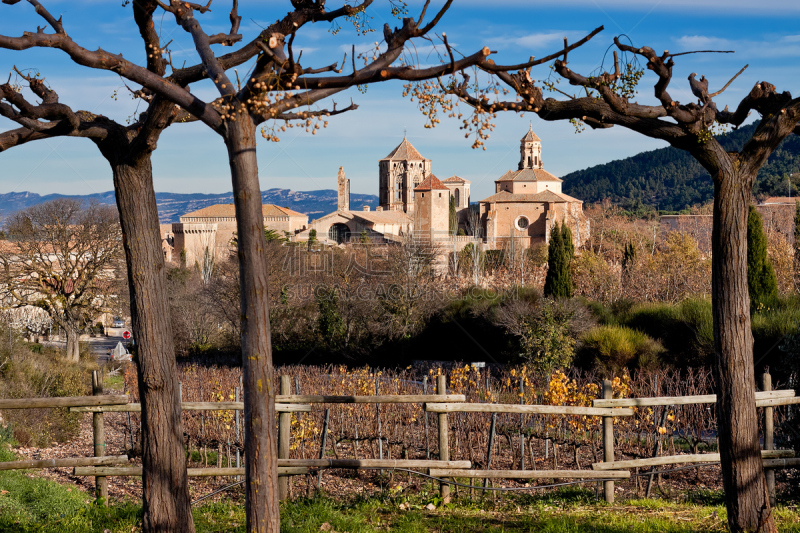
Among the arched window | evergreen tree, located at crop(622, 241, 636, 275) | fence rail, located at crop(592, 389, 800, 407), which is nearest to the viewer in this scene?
fence rail, located at crop(592, 389, 800, 407)

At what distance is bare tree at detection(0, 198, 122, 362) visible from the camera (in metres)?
26.4

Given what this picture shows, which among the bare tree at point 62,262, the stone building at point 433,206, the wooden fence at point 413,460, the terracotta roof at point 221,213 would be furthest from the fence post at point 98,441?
the terracotta roof at point 221,213

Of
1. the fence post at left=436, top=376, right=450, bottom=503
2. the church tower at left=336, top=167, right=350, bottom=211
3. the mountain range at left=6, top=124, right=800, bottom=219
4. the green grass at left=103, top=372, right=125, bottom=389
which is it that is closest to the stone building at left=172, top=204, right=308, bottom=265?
the mountain range at left=6, top=124, right=800, bottom=219

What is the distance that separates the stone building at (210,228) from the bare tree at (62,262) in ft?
104

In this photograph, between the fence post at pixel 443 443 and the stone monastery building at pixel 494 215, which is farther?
the stone monastery building at pixel 494 215

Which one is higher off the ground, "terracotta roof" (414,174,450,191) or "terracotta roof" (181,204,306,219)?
"terracotta roof" (414,174,450,191)

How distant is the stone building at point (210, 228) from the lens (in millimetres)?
61469

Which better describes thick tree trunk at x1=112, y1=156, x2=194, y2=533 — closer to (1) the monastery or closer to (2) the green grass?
(2) the green grass

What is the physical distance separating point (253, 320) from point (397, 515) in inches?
95.7

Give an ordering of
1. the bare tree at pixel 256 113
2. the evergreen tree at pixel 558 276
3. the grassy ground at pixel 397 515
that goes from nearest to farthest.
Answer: the bare tree at pixel 256 113 < the grassy ground at pixel 397 515 < the evergreen tree at pixel 558 276

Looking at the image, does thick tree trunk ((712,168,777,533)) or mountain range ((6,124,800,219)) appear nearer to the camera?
thick tree trunk ((712,168,777,533))

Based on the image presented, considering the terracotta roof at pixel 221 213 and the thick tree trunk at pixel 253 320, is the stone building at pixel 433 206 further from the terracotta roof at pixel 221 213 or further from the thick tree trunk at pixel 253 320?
the thick tree trunk at pixel 253 320

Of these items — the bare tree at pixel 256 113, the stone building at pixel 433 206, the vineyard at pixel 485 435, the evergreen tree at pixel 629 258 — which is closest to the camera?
the bare tree at pixel 256 113

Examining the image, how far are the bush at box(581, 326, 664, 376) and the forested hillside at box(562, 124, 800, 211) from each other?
59852 millimetres
